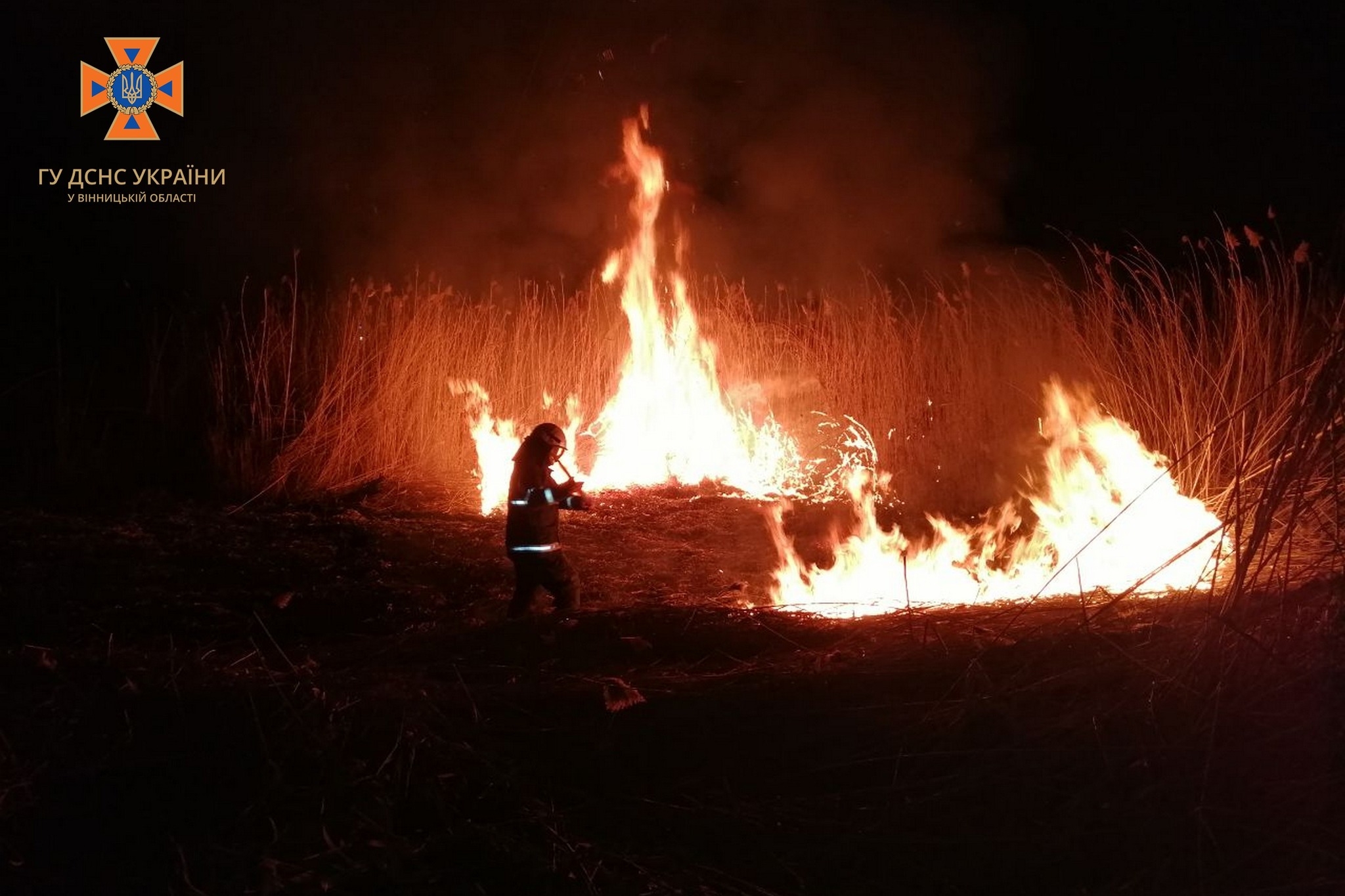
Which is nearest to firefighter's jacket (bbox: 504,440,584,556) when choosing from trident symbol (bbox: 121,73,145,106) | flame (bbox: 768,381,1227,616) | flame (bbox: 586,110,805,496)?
flame (bbox: 768,381,1227,616)

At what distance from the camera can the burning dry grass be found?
794 cm

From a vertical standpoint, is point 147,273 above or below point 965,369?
above

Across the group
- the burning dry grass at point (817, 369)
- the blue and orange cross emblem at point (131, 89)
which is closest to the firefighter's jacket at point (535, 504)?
the burning dry grass at point (817, 369)

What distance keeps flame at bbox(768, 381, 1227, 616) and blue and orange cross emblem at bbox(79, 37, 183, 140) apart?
9830mm

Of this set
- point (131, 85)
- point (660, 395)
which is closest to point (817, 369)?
point (660, 395)

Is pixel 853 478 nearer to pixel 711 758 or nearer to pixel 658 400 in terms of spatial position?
pixel 658 400

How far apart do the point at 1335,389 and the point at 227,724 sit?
376cm

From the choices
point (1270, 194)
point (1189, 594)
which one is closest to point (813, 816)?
point (1189, 594)

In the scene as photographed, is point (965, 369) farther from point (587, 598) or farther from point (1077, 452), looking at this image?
point (587, 598)

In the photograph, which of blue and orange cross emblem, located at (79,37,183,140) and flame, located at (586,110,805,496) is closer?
flame, located at (586,110,805,496)

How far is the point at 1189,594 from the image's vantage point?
3.89 m

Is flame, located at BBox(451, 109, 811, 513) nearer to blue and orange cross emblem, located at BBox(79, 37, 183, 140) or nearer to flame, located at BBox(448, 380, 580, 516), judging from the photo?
flame, located at BBox(448, 380, 580, 516)

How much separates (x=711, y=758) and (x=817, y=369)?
636 cm

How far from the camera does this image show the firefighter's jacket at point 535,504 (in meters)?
5.63
